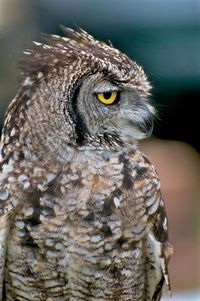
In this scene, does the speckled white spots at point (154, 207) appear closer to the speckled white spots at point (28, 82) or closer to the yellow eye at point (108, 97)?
the yellow eye at point (108, 97)

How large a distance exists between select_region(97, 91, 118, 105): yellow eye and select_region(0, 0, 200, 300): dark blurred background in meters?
3.07

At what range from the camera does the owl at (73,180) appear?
126 inches

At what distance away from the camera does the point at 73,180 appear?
3287 mm

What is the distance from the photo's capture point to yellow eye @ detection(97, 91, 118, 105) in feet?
10.7

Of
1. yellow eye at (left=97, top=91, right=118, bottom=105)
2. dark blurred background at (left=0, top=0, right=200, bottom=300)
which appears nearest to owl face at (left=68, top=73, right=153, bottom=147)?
yellow eye at (left=97, top=91, right=118, bottom=105)

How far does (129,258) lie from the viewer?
133 inches

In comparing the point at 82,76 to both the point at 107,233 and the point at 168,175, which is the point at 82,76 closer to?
the point at 107,233

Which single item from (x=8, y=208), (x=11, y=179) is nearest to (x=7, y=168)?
(x=11, y=179)

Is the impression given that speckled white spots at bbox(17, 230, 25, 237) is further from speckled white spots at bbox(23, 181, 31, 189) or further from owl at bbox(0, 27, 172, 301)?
speckled white spots at bbox(23, 181, 31, 189)

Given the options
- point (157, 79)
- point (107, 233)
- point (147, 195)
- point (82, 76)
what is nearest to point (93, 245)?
point (107, 233)

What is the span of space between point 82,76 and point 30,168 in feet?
1.33

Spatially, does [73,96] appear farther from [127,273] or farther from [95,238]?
[127,273]

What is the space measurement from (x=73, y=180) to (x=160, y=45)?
12.1 feet

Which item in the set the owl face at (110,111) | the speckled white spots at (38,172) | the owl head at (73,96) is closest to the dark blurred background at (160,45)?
the owl face at (110,111)
